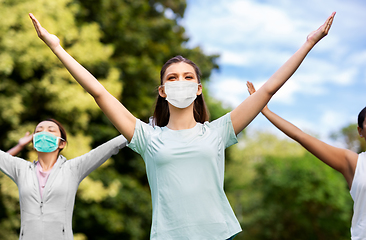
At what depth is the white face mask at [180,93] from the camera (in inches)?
119

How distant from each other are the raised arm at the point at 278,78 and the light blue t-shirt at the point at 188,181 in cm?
16

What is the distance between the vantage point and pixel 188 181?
2.75 m

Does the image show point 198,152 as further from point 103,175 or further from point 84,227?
point 84,227

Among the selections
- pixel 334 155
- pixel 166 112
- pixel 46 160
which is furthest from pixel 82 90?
pixel 334 155

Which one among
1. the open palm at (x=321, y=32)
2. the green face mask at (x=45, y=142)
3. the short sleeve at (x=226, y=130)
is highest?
the green face mask at (x=45, y=142)

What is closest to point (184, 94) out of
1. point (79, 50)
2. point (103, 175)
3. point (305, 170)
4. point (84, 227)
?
point (79, 50)

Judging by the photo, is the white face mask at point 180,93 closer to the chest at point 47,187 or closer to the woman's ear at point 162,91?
the woman's ear at point 162,91

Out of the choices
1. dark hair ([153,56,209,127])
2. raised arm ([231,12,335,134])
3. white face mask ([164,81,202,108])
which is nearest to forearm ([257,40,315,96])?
raised arm ([231,12,335,134])

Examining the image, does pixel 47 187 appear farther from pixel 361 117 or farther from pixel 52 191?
pixel 361 117

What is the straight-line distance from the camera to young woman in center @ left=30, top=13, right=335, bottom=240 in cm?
268

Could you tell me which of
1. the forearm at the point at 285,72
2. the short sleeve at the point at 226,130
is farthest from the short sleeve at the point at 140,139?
the forearm at the point at 285,72

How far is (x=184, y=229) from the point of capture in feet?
8.70

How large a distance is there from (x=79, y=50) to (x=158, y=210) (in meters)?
10.7

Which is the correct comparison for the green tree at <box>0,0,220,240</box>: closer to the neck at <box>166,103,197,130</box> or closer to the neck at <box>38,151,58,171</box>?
the neck at <box>38,151,58,171</box>
